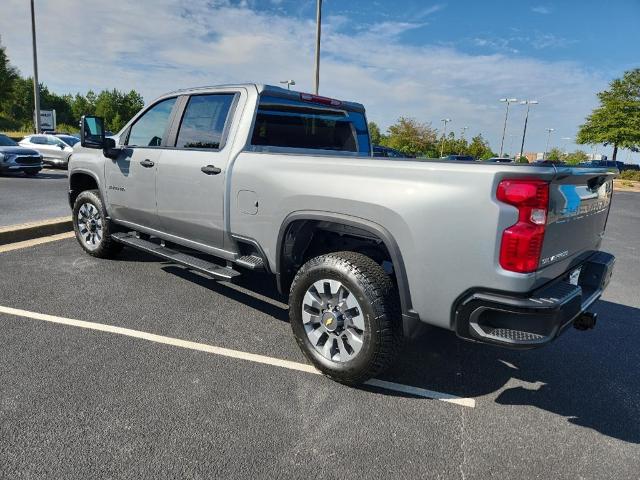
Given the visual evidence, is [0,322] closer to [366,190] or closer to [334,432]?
[334,432]

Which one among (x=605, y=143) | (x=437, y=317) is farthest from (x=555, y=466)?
(x=605, y=143)

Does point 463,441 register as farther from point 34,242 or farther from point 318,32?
point 318,32

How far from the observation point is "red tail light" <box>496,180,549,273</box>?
2271 millimetres

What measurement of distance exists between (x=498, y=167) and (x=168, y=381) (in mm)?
2326

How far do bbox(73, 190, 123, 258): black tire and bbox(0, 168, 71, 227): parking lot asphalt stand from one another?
2.03 metres

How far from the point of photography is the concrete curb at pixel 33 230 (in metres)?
6.02

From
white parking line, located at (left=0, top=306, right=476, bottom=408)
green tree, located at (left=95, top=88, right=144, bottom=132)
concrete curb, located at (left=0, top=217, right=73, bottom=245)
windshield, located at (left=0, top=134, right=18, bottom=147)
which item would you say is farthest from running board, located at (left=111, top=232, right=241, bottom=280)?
green tree, located at (left=95, top=88, right=144, bottom=132)

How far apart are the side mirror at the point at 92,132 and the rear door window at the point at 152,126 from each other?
0.28m

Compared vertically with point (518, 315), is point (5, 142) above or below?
above

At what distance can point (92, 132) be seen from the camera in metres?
4.82

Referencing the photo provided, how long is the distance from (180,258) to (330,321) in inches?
69.1

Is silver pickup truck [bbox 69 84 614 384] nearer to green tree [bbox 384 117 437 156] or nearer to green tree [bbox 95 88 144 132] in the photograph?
green tree [bbox 384 117 437 156]

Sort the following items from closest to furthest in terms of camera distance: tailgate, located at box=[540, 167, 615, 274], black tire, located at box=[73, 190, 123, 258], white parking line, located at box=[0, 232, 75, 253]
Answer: tailgate, located at box=[540, 167, 615, 274] < black tire, located at box=[73, 190, 123, 258] < white parking line, located at box=[0, 232, 75, 253]

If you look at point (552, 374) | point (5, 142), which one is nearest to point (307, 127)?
point (552, 374)
